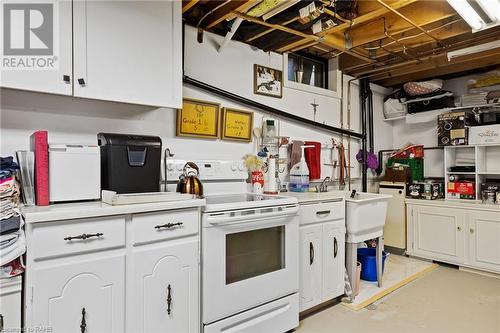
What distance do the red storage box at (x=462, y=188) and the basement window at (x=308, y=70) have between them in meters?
1.89

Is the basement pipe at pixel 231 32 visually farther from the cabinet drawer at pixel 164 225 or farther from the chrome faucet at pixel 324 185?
the chrome faucet at pixel 324 185

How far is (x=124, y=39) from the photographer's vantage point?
182 cm

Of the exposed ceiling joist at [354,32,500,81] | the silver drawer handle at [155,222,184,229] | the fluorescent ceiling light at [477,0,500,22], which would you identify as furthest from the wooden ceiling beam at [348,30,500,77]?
the silver drawer handle at [155,222,184,229]

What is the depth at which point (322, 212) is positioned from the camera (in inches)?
102

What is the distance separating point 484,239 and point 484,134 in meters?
1.13

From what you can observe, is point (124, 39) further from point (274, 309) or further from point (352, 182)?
point (352, 182)

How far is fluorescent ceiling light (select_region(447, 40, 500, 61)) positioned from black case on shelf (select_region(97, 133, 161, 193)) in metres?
2.93

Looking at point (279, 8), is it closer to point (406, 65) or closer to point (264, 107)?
point (264, 107)

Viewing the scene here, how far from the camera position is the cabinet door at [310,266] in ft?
8.04

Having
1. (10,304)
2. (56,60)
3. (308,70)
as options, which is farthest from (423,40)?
(10,304)

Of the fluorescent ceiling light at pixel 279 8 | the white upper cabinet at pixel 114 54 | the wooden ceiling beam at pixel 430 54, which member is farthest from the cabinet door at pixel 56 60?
the wooden ceiling beam at pixel 430 54

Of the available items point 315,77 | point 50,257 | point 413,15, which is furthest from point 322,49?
point 50,257

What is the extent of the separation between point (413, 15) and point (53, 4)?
101 inches

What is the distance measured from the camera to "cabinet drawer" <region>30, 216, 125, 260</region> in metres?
1.36
